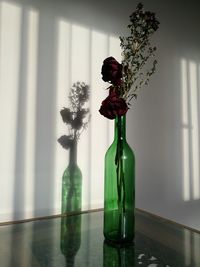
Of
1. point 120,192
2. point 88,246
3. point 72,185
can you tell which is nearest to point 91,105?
point 72,185

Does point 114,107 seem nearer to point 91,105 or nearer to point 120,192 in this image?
point 120,192

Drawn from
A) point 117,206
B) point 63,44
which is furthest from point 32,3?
point 117,206

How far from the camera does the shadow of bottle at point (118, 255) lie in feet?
2.32

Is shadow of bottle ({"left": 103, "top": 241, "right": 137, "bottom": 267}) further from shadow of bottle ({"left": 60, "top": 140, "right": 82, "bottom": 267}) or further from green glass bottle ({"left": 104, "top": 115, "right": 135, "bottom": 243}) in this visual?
shadow of bottle ({"left": 60, "top": 140, "right": 82, "bottom": 267})

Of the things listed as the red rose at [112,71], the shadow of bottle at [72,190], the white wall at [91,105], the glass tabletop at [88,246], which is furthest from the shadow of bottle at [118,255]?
the red rose at [112,71]

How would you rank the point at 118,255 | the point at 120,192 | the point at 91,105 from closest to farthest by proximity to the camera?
1. the point at 118,255
2. the point at 120,192
3. the point at 91,105

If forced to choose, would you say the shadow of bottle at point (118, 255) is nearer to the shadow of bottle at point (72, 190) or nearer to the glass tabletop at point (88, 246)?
the glass tabletop at point (88, 246)

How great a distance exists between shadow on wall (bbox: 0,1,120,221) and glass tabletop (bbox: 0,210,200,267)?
0.13 meters

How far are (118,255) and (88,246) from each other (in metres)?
0.11

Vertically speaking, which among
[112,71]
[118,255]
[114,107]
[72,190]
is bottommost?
[118,255]

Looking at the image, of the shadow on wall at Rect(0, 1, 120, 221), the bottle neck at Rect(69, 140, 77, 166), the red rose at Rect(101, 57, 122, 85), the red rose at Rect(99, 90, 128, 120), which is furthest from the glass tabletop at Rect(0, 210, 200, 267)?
the red rose at Rect(101, 57, 122, 85)

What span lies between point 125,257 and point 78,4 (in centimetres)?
109

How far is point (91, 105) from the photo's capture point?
3.95 ft

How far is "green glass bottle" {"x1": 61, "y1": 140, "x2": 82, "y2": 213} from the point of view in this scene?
112cm
